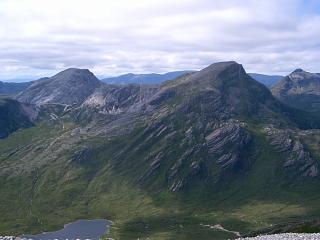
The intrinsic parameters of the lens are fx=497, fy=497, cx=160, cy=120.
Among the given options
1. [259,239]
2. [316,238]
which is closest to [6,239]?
[259,239]

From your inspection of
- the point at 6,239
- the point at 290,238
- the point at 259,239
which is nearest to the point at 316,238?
the point at 290,238

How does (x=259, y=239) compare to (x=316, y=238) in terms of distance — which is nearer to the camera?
(x=316, y=238)

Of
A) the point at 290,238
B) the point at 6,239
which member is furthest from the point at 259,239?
the point at 6,239

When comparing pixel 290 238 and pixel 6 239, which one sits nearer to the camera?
pixel 6 239

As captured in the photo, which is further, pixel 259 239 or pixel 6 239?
pixel 259 239

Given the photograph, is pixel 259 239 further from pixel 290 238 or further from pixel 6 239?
pixel 6 239

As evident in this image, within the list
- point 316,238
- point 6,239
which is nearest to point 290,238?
point 316,238

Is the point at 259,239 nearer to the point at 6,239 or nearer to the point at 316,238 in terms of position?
the point at 316,238
